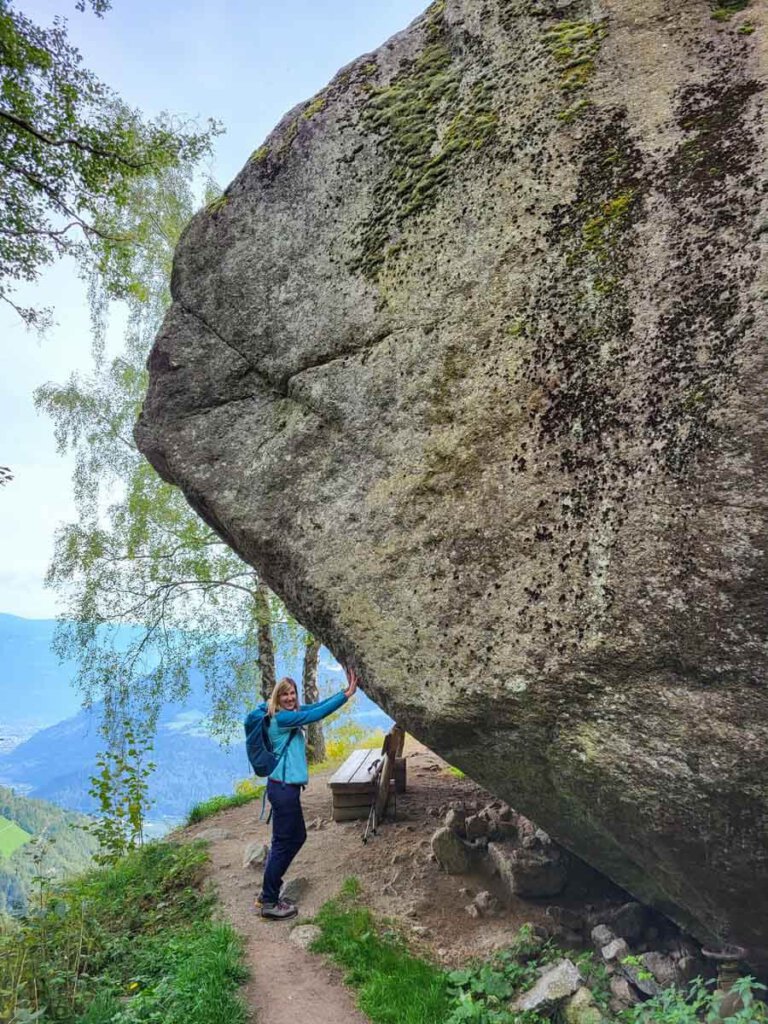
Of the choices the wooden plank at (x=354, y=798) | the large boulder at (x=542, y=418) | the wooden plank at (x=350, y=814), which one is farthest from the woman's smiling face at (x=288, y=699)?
the wooden plank at (x=350, y=814)

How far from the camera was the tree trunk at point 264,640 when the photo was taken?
47.0ft

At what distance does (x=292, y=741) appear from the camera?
6039 mm

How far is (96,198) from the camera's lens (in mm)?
11008

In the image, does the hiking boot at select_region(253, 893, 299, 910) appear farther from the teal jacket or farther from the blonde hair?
the blonde hair

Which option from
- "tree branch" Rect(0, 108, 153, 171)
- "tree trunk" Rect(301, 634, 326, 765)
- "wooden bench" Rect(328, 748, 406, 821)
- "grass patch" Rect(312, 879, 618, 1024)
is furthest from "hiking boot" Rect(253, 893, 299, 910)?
"tree branch" Rect(0, 108, 153, 171)

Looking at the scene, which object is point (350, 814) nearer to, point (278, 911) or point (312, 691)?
point (278, 911)

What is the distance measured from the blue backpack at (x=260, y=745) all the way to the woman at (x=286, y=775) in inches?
1.5

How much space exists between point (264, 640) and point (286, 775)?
349 inches

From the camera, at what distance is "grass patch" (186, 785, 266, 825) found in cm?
1088

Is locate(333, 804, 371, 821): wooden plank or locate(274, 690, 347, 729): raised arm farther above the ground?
locate(274, 690, 347, 729): raised arm

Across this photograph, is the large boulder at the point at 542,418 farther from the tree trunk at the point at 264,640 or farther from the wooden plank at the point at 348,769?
the tree trunk at the point at 264,640

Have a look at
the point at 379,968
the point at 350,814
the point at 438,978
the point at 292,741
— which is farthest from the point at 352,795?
the point at 438,978

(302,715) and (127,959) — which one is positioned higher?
(302,715)

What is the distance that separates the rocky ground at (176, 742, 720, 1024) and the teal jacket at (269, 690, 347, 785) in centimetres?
142
